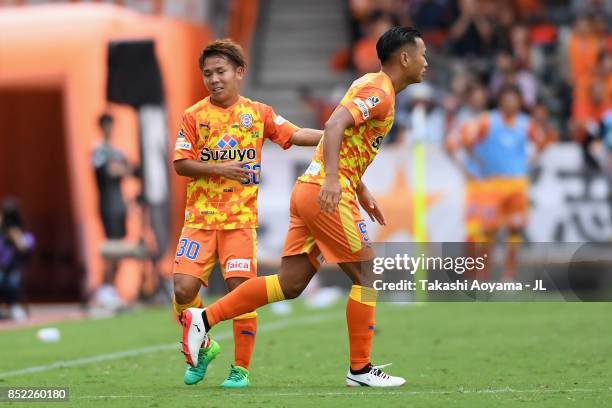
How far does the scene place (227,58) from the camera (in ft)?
26.6

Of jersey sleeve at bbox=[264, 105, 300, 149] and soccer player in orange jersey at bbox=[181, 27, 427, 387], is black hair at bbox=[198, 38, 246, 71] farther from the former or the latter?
soccer player in orange jersey at bbox=[181, 27, 427, 387]

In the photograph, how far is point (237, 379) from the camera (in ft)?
26.1

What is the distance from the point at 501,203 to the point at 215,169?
9608mm

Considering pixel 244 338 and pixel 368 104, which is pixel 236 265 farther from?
pixel 368 104

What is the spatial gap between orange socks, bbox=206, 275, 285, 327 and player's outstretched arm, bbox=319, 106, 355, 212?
630mm

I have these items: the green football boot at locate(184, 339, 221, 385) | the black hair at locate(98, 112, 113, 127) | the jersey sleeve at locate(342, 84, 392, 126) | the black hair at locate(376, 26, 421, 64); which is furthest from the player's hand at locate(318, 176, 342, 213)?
the black hair at locate(98, 112, 113, 127)

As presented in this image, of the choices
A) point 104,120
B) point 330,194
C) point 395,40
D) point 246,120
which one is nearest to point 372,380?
point 330,194

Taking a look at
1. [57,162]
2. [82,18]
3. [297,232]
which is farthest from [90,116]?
[297,232]

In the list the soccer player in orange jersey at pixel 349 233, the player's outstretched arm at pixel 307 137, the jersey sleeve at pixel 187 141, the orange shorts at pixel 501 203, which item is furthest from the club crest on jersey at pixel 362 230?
the orange shorts at pixel 501 203

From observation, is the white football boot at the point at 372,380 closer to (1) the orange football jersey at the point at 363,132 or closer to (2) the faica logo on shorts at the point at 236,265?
(2) the faica logo on shorts at the point at 236,265

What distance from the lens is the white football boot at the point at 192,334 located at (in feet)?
25.2

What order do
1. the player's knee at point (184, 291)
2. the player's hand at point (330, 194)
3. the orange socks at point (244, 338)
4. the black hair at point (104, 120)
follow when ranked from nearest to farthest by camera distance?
the player's hand at point (330, 194), the orange socks at point (244, 338), the player's knee at point (184, 291), the black hair at point (104, 120)

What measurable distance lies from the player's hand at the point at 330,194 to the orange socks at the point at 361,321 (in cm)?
62

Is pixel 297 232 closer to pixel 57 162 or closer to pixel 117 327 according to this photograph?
pixel 117 327
